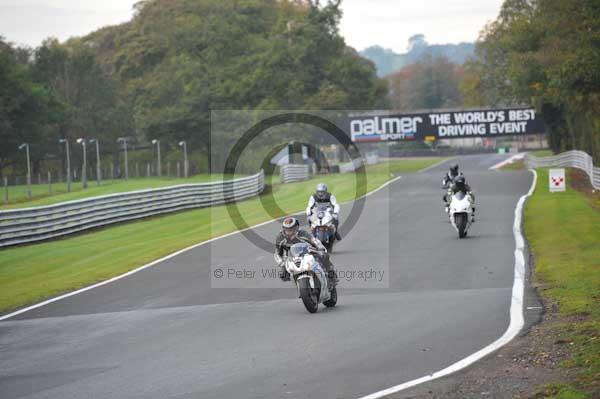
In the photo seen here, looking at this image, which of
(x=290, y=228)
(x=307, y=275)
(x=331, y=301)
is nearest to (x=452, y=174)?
(x=331, y=301)

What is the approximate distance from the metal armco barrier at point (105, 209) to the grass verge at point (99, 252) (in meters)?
0.44

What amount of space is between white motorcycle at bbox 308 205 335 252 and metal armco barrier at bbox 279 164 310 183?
38.8 metres

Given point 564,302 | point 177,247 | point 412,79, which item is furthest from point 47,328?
point 412,79

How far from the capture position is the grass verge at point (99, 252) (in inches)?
717

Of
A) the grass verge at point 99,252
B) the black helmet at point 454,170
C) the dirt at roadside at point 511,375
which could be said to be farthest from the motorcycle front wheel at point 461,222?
the dirt at roadside at point 511,375

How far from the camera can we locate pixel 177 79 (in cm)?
8931

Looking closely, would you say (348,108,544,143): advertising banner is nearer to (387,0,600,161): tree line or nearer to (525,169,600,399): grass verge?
(387,0,600,161): tree line

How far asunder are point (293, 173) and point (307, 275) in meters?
47.7

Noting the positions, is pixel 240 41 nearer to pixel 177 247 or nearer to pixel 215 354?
pixel 177 247

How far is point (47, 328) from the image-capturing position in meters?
13.0

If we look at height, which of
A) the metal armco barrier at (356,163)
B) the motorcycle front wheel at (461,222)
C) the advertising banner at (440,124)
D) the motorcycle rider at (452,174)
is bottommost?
the motorcycle front wheel at (461,222)

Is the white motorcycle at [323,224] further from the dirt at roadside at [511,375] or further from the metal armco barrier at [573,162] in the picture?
the metal armco barrier at [573,162]

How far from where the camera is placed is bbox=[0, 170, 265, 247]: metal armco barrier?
1001 inches

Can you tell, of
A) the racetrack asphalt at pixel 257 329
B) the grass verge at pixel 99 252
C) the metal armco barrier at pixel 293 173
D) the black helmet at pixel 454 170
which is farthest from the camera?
the metal armco barrier at pixel 293 173
